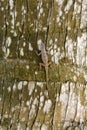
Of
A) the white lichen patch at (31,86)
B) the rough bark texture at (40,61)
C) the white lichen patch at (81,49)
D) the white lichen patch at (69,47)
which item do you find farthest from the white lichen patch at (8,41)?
the white lichen patch at (81,49)

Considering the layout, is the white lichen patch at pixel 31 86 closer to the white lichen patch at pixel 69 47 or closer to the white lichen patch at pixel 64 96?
the white lichen patch at pixel 64 96

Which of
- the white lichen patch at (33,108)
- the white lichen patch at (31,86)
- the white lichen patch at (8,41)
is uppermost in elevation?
the white lichen patch at (8,41)

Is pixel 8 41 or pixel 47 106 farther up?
pixel 8 41

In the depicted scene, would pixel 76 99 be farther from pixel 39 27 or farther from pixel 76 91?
pixel 39 27

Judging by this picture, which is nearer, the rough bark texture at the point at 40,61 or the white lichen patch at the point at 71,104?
the rough bark texture at the point at 40,61

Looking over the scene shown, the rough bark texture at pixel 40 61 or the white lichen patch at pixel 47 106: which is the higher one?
the rough bark texture at pixel 40 61

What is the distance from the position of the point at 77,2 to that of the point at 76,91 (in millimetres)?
679

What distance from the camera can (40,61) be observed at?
9.18 feet

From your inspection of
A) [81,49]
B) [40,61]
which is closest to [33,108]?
[40,61]

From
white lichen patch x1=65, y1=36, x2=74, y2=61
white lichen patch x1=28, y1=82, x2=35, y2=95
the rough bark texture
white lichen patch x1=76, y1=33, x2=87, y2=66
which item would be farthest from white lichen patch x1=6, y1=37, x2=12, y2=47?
white lichen patch x1=76, y1=33, x2=87, y2=66

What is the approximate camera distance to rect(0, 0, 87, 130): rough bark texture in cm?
280

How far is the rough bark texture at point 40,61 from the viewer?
2.80m

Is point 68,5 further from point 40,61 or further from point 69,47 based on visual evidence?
point 40,61

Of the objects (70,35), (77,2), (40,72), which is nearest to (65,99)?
(40,72)
